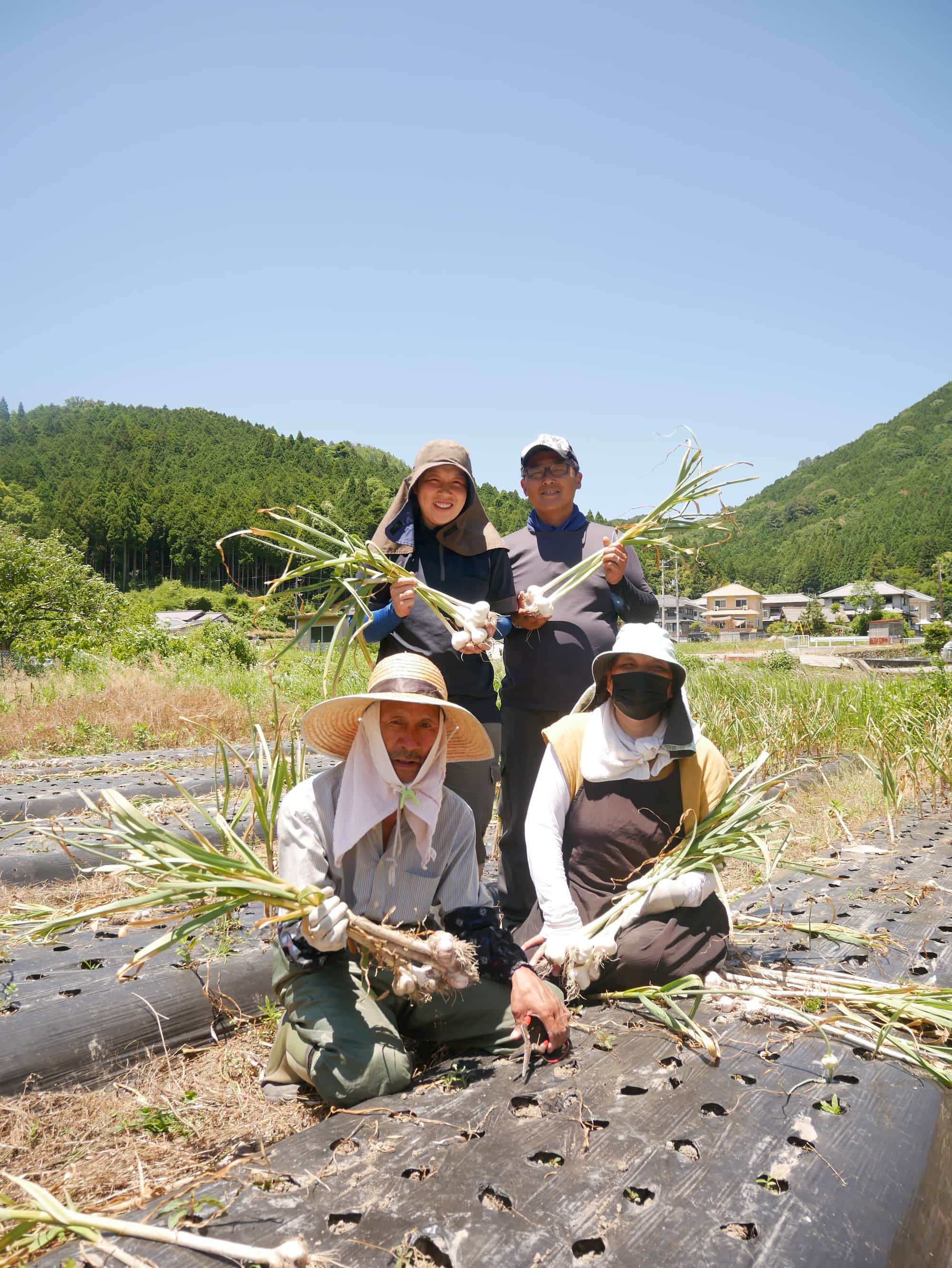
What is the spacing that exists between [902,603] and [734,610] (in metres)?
14.6

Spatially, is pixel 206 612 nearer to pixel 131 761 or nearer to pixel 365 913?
pixel 131 761

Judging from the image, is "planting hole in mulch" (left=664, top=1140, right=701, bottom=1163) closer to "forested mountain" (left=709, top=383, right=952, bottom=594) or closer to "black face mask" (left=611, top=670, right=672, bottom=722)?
"black face mask" (left=611, top=670, right=672, bottom=722)

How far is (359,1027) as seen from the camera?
5.82 feet

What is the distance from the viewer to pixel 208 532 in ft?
159

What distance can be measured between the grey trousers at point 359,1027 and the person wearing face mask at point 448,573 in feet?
1.97

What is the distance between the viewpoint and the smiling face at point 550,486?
2.78m

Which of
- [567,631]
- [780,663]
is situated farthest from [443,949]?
[780,663]

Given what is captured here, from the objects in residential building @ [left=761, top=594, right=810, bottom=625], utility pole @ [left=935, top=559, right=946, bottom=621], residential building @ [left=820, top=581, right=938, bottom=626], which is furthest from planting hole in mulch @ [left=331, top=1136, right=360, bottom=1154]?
residential building @ [left=761, top=594, right=810, bottom=625]

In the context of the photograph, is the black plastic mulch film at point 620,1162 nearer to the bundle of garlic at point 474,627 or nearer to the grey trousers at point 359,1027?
the grey trousers at point 359,1027

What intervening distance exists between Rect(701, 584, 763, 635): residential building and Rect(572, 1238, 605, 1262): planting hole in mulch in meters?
67.5

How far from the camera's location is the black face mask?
2.15 m

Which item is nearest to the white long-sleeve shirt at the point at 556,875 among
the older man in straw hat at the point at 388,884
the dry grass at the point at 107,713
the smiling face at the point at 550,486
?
the older man in straw hat at the point at 388,884

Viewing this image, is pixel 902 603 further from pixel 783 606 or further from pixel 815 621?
pixel 815 621

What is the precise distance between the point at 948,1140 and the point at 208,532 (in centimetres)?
5046
